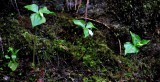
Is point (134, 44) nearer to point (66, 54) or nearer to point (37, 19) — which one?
point (66, 54)

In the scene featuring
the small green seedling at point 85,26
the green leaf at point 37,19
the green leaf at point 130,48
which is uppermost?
the green leaf at point 37,19

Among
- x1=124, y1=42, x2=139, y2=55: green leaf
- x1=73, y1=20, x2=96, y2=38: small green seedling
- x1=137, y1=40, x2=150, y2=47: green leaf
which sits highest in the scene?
x1=73, y1=20, x2=96, y2=38: small green seedling

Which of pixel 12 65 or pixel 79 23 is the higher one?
pixel 79 23

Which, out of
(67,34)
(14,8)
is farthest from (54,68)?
(14,8)

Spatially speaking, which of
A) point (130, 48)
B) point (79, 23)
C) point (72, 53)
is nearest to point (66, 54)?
point (72, 53)

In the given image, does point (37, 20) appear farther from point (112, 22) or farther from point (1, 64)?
point (112, 22)

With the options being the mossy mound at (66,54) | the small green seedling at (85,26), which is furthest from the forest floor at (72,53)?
the small green seedling at (85,26)

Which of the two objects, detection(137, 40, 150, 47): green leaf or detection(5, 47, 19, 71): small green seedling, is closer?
detection(5, 47, 19, 71): small green seedling

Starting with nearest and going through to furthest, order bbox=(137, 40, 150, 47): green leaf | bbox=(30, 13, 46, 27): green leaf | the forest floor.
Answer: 1. bbox=(30, 13, 46, 27): green leaf
2. the forest floor
3. bbox=(137, 40, 150, 47): green leaf

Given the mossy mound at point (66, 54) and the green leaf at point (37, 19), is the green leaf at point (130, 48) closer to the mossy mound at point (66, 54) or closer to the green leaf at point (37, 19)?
the mossy mound at point (66, 54)

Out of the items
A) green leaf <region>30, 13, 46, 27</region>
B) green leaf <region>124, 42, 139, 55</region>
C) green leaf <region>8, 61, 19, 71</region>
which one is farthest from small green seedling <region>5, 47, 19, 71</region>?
green leaf <region>124, 42, 139, 55</region>

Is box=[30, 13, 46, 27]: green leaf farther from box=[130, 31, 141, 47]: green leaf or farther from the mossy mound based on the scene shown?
box=[130, 31, 141, 47]: green leaf
